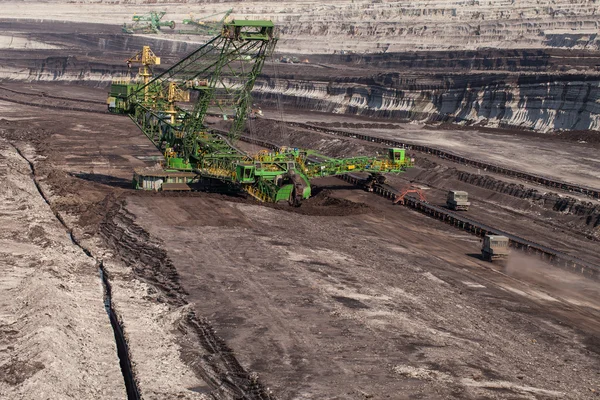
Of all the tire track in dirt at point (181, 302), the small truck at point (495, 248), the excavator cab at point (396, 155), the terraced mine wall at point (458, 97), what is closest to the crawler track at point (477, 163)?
the excavator cab at point (396, 155)

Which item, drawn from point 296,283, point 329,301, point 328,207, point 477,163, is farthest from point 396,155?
point 329,301

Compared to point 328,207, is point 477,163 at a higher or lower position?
higher

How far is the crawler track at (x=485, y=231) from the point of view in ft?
142

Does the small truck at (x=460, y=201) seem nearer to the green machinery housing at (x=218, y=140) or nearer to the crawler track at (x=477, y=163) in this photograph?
the green machinery housing at (x=218, y=140)

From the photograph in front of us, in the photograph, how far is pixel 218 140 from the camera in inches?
2320

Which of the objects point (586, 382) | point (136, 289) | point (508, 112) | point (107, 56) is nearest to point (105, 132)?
point (508, 112)

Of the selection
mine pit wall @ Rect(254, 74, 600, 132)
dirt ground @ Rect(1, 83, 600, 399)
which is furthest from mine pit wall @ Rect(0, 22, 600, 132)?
dirt ground @ Rect(1, 83, 600, 399)

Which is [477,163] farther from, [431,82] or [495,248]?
[431,82]

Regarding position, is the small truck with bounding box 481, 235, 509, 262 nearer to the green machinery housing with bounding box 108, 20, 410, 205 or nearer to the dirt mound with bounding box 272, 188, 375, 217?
the dirt mound with bounding box 272, 188, 375, 217

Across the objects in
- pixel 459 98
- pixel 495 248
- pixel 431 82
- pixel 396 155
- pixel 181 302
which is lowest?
pixel 181 302

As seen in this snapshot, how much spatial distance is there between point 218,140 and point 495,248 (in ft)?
76.0

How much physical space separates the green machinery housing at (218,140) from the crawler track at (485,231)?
123 inches

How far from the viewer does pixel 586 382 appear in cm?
2750

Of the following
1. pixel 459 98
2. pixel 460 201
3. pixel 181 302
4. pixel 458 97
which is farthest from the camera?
pixel 458 97
